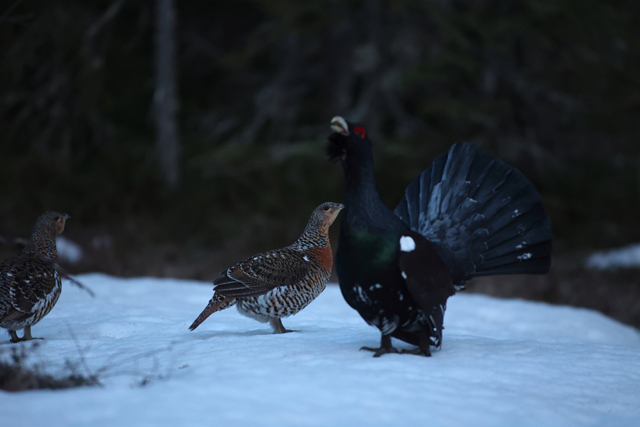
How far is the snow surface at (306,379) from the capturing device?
90.9 inches

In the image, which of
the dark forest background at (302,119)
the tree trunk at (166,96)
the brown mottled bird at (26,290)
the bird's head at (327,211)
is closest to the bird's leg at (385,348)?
the bird's head at (327,211)

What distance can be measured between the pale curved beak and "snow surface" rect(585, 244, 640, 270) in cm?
765

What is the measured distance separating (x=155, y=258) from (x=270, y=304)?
213 inches

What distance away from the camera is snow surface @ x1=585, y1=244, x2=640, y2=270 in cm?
938

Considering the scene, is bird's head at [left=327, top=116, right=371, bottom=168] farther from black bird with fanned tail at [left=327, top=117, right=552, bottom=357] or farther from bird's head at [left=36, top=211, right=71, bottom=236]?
bird's head at [left=36, top=211, right=71, bottom=236]

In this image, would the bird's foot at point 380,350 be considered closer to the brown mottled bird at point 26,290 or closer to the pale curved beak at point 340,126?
the pale curved beak at point 340,126

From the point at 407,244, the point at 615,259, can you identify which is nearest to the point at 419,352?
the point at 407,244

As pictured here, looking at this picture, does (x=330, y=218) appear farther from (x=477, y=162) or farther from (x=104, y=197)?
(x=104, y=197)

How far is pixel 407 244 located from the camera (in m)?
3.14

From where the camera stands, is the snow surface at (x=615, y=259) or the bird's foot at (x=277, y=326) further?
the snow surface at (x=615, y=259)

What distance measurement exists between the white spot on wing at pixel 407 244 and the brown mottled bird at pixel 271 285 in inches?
44.5

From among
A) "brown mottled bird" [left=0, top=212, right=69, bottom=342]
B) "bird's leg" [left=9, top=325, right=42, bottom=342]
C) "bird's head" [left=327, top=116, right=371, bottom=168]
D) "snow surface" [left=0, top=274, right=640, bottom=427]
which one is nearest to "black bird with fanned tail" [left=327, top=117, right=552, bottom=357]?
"bird's head" [left=327, top=116, right=371, bottom=168]

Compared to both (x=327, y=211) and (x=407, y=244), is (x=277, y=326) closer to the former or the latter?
(x=327, y=211)

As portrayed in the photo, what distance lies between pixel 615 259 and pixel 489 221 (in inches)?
281
